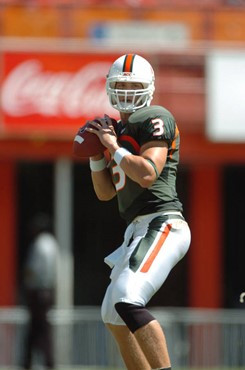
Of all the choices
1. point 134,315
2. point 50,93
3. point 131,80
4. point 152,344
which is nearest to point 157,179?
point 131,80

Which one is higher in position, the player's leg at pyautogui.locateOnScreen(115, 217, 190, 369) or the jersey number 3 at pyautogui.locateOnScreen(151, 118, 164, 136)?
the jersey number 3 at pyautogui.locateOnScreen(151, 118, 164, 136)

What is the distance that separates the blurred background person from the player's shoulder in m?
6.71

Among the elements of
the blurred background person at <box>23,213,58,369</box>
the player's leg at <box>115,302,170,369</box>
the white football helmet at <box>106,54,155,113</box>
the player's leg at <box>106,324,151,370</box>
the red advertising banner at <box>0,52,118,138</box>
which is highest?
the white football helmet at <box>106,54,155,113</box>

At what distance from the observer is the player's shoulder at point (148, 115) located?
7.36 metres

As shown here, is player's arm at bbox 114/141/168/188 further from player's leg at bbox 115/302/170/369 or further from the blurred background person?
the blurred background person

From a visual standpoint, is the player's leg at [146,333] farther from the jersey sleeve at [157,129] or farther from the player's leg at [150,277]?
the jersey sleeve at [157,129]

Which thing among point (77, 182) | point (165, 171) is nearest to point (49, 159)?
point (77, 182)

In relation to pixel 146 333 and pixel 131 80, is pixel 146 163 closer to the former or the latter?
pixel 131 80

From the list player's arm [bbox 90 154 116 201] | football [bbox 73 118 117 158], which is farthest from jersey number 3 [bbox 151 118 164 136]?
player's arm [bbox 90 154 116 201]

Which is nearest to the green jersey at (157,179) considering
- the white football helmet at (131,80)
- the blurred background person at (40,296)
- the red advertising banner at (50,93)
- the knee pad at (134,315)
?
the white football helmet at (131,80)

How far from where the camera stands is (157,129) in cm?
729

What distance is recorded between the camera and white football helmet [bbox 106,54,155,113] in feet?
24.8

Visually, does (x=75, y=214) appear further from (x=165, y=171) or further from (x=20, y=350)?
(x=165, y=171)

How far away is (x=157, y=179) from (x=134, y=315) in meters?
0.81
